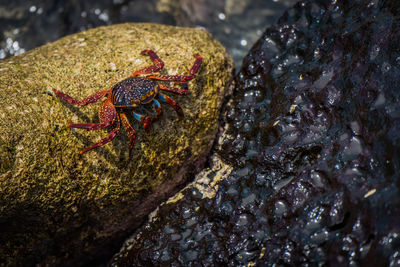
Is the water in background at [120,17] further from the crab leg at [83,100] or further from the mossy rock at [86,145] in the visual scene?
the crab leg at [83,100]

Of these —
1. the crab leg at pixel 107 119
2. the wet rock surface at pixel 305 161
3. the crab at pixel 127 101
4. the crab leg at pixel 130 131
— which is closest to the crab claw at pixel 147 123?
the crab at pixel 127 101

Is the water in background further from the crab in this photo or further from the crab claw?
the crab claw

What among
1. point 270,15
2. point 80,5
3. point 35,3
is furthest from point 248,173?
point 35,3

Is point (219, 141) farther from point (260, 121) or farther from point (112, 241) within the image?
point (112, 241)

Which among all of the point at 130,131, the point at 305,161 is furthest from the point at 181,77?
the point at 305,161

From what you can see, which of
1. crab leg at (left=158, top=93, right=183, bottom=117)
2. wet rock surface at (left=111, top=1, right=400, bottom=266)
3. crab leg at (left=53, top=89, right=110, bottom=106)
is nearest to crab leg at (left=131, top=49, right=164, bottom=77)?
crab leg at (left=158, top=93, right=183, bottom=117)

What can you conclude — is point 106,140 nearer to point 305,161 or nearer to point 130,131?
point 130,131
